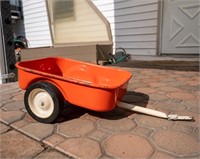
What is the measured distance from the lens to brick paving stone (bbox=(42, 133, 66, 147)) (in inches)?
49.7

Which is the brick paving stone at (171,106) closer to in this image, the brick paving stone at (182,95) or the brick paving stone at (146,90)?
the brick paving stone at (182,95)

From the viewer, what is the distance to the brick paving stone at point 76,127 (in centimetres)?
139

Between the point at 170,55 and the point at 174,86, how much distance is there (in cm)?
211

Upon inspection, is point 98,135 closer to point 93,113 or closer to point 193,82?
point 93,113

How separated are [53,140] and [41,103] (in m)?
0.37

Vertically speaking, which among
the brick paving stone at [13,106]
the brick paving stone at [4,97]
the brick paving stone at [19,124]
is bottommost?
the brick paving stone at [19,124]

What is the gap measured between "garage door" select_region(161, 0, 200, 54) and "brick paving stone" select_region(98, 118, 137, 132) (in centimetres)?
322

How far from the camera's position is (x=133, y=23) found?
487 cm

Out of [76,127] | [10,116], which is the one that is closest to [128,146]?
[76,127]

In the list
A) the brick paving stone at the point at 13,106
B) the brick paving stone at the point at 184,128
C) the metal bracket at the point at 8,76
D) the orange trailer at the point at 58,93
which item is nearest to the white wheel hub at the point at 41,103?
the orange trailer at the point at 58,93

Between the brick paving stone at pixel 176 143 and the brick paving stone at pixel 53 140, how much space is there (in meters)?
0.61

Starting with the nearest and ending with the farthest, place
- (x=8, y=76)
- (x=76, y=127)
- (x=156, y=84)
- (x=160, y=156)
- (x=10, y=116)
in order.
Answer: (x=160, y=156) → (x=76, y=127) → (x=10, y=116) → (x=156, y=84) → (x=8, y=76)

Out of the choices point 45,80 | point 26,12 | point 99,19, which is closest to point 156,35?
point 99,19

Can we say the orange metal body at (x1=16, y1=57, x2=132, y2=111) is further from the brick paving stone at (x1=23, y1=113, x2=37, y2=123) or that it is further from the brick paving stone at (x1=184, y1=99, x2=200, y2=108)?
the brick paving stone at (x1=184, y1=99, x2=200, y2=108)
